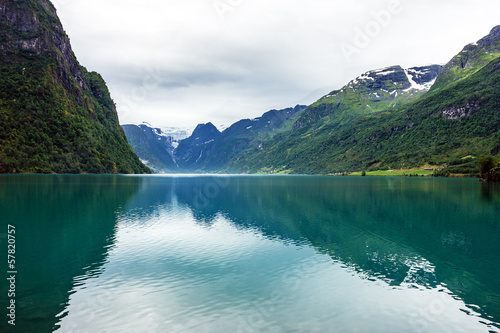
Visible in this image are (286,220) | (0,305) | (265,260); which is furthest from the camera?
(286,220)

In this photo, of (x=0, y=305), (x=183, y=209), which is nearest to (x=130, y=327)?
(x=0, y=305)

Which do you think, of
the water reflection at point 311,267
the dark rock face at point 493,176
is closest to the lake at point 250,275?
the water reflection at point 311,267

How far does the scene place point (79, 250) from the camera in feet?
102

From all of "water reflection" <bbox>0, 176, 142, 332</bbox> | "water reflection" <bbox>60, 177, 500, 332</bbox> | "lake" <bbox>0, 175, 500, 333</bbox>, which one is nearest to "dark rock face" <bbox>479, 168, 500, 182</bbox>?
"water reflection" <bbox>60, 177, 500, 332</bbox>

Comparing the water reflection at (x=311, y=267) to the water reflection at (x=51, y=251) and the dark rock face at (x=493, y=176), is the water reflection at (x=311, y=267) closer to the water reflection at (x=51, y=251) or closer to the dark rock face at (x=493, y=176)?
the water reflection at (x=51, y=251)

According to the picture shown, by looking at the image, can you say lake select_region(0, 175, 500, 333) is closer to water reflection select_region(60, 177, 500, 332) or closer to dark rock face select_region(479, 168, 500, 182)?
water reflection select_region(60, 177, 500, 332)

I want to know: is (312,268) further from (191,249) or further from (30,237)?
(30,237)

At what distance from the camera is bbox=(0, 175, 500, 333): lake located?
56.3 ft

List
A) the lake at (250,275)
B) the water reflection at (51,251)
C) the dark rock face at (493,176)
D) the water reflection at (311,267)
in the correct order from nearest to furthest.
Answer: the lake at (250,275), the water reflection at (51,251), the water reflection at (311,267), the dark rock face at (493,176)

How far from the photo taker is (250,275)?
81.7ft

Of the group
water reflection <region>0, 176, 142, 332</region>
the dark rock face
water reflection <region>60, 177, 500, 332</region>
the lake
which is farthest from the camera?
the dark rock face

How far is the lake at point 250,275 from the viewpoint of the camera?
17.2 metres

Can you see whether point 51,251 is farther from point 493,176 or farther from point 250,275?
point 493,176

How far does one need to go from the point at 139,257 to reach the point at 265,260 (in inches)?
502
